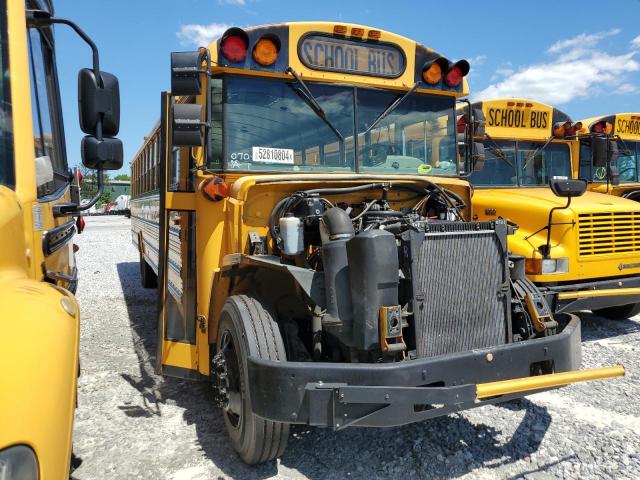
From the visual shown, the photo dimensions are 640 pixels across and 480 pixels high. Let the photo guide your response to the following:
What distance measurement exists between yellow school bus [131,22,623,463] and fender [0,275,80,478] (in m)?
1.14

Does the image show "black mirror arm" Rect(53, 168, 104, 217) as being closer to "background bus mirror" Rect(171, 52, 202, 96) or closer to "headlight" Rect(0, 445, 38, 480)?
"background bus mirror" Rect(171, 52, 202, 96)

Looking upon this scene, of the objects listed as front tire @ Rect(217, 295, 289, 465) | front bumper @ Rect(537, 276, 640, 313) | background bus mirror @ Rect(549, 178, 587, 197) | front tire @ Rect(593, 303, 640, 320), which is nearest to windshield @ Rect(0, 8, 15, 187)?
front tire @ Rect(217, 295, 289, 465)

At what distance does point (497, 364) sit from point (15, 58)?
249cm

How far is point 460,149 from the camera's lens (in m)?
4.17

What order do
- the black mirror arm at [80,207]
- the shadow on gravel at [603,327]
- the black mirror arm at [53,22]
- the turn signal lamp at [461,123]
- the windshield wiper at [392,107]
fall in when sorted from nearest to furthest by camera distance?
the black mirror arm at [53,22] < the black mirror arm at [80,207] < the windshield wiper at [392,107] < the turn signal lamp at [461,123] < the shadow on gravel at [603,327]

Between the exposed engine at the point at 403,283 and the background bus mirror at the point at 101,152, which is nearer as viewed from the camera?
the background bus mirror at the point at 101,152

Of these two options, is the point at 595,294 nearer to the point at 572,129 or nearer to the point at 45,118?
the point at 572,129

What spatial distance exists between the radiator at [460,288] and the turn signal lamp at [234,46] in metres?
1.68

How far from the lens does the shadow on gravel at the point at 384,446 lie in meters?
2.80

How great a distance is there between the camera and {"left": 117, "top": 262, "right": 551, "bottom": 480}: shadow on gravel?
2.80 meters

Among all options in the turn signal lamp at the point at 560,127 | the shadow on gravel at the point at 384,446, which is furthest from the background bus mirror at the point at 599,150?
the shadow on gravel at the point at 384,446

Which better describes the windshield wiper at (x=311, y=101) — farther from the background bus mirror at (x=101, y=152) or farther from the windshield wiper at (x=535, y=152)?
the windshield wiper at (x=535, y=152)

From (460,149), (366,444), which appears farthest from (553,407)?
(460,149)

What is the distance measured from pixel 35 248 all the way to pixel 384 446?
2.25 meters
